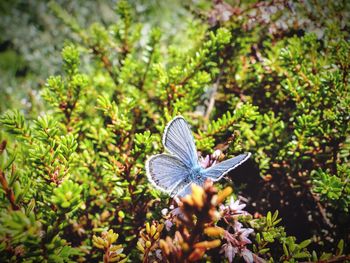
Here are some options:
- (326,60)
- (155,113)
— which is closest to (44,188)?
(155,113)

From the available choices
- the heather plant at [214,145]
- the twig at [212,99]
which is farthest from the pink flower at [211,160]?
the twig at [212,99]

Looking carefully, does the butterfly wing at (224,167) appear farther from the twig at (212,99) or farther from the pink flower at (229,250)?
the twig at (212,99)

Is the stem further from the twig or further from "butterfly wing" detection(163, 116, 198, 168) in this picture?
the twig

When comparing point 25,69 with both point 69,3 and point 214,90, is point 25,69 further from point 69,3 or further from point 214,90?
point 214,90

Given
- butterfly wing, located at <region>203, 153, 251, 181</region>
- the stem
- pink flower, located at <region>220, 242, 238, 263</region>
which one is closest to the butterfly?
butterfly wing, located at <region>203, 153, 251, 181</region>

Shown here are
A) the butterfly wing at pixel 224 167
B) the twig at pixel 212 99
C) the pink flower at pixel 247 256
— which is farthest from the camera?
the twig at pixel 212 99

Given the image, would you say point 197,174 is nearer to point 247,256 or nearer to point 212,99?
point 247,256

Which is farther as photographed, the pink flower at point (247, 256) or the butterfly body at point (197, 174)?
the butterfly body at point (197, 174)

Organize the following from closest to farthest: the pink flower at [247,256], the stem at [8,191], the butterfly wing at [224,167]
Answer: the stem at [8,191], the pink flower at [247,256], the butterfly wing at [224,167]
